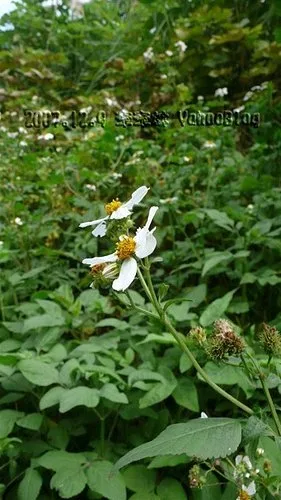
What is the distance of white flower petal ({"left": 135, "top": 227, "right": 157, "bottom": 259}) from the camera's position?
2.38 feet

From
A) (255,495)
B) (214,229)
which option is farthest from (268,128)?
(255,495)

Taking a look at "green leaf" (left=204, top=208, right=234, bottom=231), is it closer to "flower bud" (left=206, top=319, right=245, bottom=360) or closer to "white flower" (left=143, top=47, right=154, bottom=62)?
"flower bud" (left=206, top=319, right=245, bottom=360)

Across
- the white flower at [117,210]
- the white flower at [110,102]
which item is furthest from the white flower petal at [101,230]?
the white flower at [110,102]

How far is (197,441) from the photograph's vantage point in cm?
63

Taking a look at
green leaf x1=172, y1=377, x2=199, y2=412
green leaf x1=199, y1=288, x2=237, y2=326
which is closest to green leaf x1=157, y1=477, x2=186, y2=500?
green leaf x1=172, y1=377, x2=199, y2=412

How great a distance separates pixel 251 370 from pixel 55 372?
1.89ft

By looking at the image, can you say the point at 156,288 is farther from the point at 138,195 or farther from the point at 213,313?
the point at 138,195

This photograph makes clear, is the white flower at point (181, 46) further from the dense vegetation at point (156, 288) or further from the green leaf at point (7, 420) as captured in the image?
the green leaf at point (7, 420)

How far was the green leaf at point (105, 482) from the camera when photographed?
1.02 m

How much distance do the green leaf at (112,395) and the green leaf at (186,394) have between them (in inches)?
5.7

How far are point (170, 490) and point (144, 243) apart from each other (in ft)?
2.03

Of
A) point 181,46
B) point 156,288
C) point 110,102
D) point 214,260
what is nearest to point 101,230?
point 214,260

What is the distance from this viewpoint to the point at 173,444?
2.06ft

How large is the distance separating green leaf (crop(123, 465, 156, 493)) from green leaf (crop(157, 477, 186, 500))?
0.06ft
